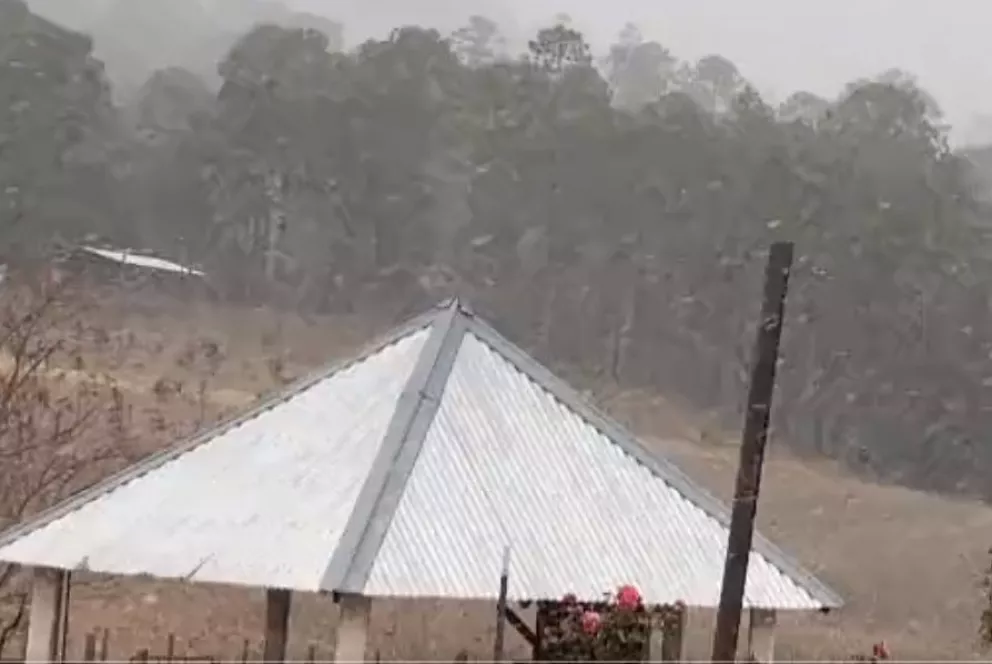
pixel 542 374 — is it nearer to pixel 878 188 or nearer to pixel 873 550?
pixel 873 550

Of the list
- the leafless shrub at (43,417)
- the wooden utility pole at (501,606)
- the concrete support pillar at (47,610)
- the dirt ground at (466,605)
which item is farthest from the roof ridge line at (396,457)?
the leafless shrub at (43,417)

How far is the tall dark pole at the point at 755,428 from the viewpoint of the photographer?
665cm

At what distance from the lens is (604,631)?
332 inches

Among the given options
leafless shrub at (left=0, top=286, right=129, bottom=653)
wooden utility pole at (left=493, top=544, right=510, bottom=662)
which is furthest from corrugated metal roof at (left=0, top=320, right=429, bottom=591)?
leafless shrub at (left=0, top=286, right=129, bottom=653)

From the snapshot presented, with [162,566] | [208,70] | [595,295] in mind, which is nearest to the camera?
[162,566]

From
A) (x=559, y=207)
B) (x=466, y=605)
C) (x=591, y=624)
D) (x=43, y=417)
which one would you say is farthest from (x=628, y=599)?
(x=559, y=207)

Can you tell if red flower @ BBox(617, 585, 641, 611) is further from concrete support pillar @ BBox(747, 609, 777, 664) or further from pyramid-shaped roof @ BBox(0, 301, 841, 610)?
concrete support pillar @ BBox(747, 609, 777, 664)

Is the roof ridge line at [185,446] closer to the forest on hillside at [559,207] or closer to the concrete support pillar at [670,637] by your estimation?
the concrete support pillar at [670,637]

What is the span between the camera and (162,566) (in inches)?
372

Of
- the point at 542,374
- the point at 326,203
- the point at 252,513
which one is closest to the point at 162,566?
the point at 252,513

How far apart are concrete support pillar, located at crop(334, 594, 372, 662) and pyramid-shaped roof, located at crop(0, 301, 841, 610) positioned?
15 centimetres

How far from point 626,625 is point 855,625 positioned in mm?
15965

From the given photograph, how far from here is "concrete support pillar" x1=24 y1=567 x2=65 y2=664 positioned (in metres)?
10.3

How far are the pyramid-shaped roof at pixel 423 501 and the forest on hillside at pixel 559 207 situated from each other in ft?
83.5
